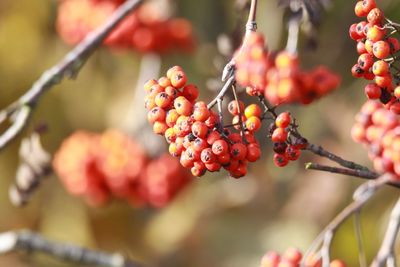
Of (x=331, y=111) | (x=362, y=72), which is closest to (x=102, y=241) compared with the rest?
(x=331, y=111)

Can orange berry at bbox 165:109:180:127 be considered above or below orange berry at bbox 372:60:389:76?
above

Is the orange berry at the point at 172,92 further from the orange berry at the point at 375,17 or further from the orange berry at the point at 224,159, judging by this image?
the orange berry at the point at 375,17

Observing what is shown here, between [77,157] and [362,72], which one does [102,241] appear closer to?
[77,157]

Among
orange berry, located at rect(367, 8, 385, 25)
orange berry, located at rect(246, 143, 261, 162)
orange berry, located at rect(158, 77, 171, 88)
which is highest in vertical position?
orange berry, located at rect(158, 77, 171, 88)

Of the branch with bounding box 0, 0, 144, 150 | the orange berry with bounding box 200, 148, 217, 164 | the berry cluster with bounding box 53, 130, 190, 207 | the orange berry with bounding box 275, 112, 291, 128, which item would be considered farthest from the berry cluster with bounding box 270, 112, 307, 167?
the berry cluster with bounding box 53, 130, 190, 207

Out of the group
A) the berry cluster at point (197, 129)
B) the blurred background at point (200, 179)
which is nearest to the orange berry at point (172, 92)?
the berry cluster at point (197, 129)

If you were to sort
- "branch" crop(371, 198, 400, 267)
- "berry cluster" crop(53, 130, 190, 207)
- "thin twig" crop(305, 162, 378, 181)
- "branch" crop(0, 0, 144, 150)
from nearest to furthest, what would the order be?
"branch" crop(371, 198, 400, 267) → "thin twig" crop(305, 162, 378, 181) → "branch" crop(0, 0, 144, 150) → "berry cluster" crop(53, 130, 190, 207)

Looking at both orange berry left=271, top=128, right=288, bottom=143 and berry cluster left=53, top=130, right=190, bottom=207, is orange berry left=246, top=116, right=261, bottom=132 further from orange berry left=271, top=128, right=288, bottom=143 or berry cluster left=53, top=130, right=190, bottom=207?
berry cluster left=53, top=130, right=190, bottom=207
